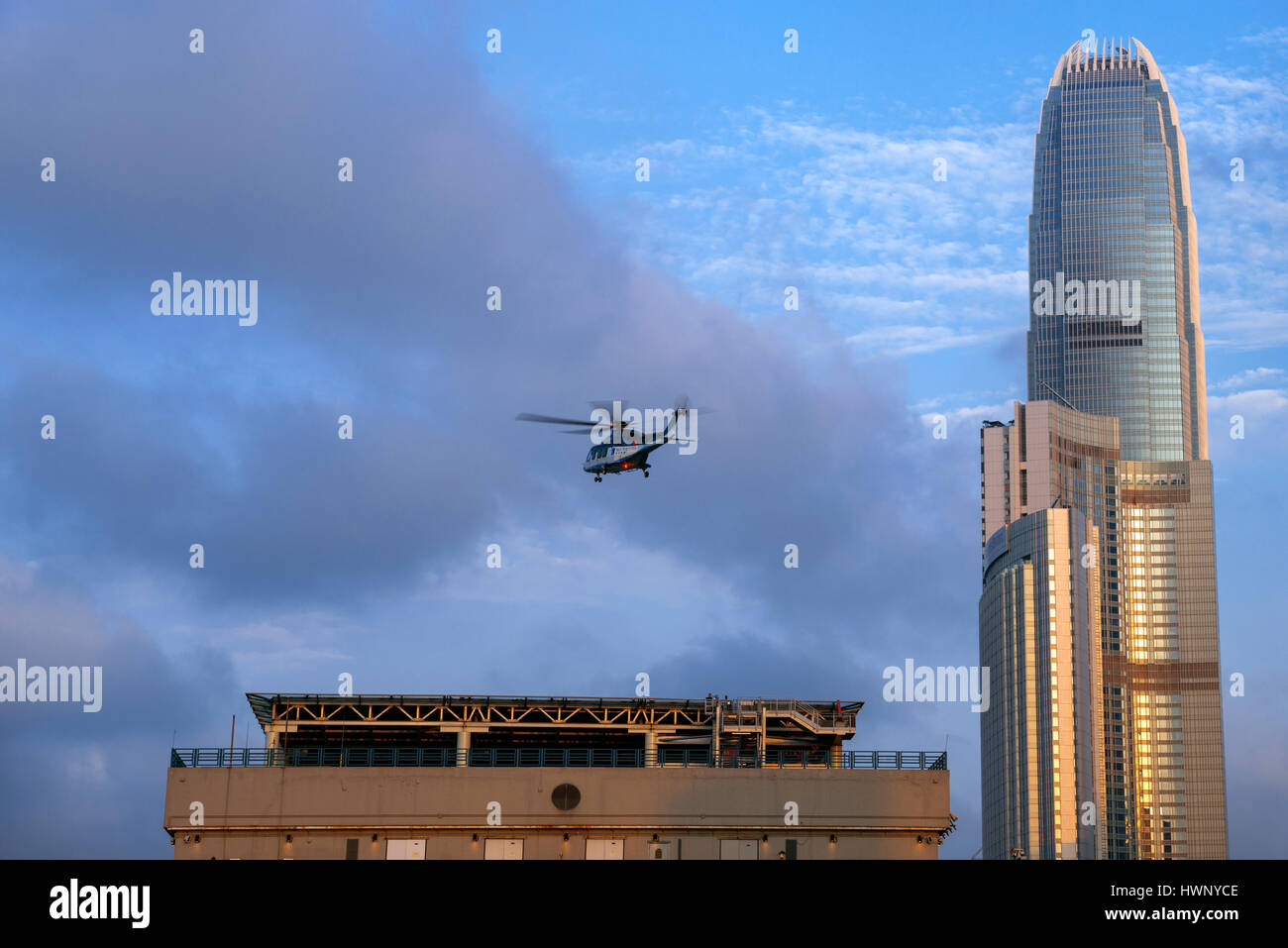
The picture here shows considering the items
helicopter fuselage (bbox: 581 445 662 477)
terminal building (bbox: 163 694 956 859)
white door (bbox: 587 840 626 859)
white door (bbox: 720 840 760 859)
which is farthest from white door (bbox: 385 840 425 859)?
helicopter fuselage (bbox: 581 445 662 477)

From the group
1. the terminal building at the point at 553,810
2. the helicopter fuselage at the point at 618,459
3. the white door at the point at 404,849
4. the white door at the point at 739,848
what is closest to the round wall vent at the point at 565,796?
the terminal building at the point at 553,810

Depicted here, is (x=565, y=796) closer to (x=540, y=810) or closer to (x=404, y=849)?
(x=540, y=810)

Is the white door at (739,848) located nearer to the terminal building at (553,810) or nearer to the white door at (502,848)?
the terminal building at (553,810)
